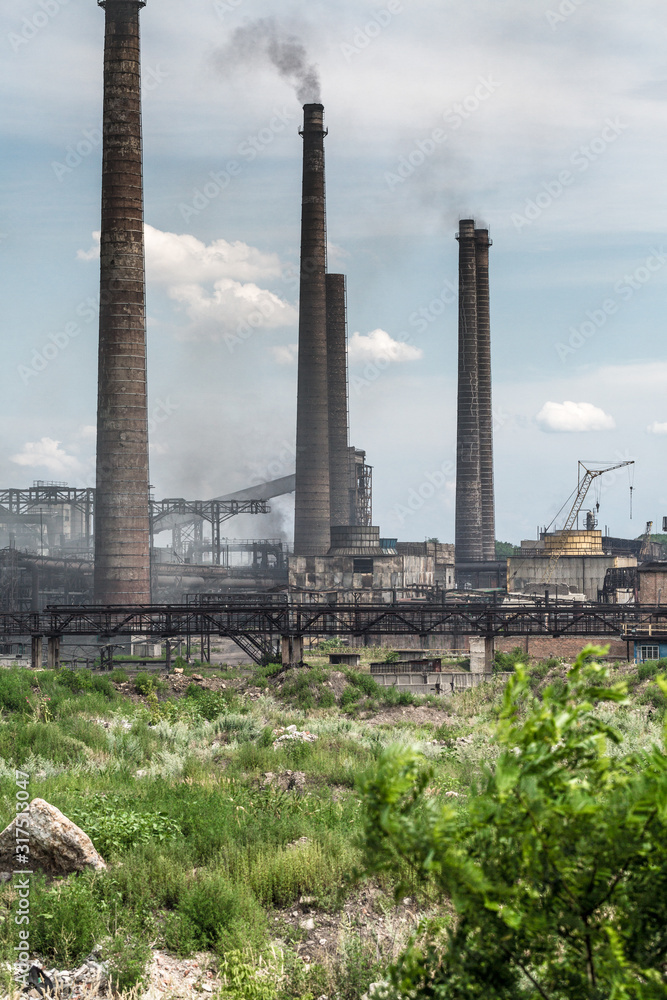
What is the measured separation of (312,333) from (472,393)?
16052 millimetres

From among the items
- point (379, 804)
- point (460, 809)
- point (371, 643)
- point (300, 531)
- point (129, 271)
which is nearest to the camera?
point (379, 804)

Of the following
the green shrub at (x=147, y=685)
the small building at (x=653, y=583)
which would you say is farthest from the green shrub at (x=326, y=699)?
the small building at (x=653, y=583)

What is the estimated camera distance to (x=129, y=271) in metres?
36.0

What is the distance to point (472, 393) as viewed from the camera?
63.4 metres

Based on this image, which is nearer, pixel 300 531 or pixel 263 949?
pixel 263 949

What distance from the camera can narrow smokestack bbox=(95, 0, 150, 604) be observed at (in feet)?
118

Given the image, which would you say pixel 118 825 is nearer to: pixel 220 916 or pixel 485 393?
pixel 220 916

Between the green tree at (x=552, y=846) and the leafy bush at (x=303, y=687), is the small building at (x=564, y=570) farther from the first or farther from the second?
the green tree at (x=552, y=846)

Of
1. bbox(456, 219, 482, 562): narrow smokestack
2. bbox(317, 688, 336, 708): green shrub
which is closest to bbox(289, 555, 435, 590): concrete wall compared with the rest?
bbox(456, 219, 482, 562): narrow smokestack

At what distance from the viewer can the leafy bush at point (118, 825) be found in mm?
8969

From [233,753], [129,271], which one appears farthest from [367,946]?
[129,271]

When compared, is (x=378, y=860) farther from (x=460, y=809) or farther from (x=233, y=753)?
(x=233, y=753)

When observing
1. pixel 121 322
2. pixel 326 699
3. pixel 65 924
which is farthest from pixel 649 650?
pixel 65 924

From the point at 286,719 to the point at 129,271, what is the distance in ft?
71.2
